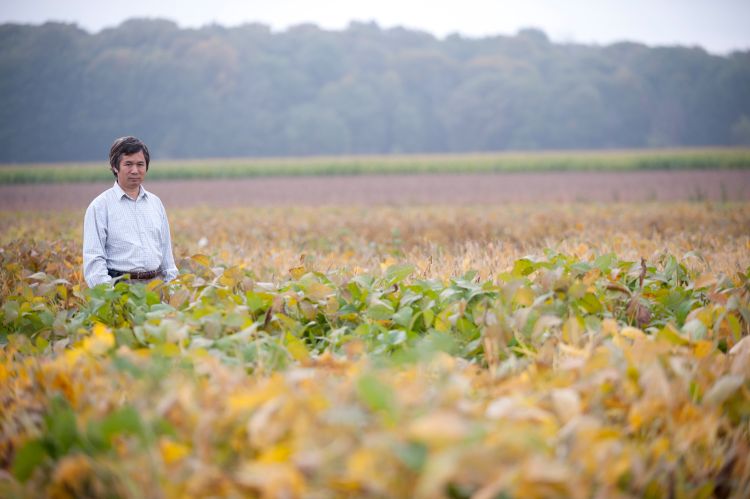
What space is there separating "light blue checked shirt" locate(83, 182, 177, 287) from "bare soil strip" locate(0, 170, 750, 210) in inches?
599

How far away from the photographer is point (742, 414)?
1.99 meters

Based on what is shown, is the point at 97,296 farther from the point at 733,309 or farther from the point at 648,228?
the point at 648,228

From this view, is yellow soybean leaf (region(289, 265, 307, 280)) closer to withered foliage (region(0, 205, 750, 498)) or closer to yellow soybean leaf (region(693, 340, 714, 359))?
withered foliage (region(0, 205, 750, 498))

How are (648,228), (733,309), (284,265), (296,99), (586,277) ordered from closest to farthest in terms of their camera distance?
1. (733,309)
2. (586,277)
3. (284,265)
4. (648,228)
5. (296,99)

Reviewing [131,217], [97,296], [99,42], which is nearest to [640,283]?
[97,296]

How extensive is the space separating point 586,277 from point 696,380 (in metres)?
1.00

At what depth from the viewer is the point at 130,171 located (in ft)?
13.0

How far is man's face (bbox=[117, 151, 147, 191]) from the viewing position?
13.0ft

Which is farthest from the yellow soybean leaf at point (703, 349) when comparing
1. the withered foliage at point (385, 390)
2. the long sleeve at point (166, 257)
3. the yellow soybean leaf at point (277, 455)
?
the long sleeve at point (166, 257)

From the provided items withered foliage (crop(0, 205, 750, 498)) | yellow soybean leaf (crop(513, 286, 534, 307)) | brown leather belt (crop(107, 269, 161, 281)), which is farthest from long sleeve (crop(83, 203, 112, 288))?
yellow soybean leaf (crop(513, 286, 534, 307))

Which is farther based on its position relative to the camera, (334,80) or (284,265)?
(334,80)

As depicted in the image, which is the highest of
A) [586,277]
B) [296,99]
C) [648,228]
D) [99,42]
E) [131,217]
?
[99,42]

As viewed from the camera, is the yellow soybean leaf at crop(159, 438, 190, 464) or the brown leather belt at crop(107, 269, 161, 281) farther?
the brown leather belt at crop(107, 269, 161, 281)

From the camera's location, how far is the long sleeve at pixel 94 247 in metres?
3.77
